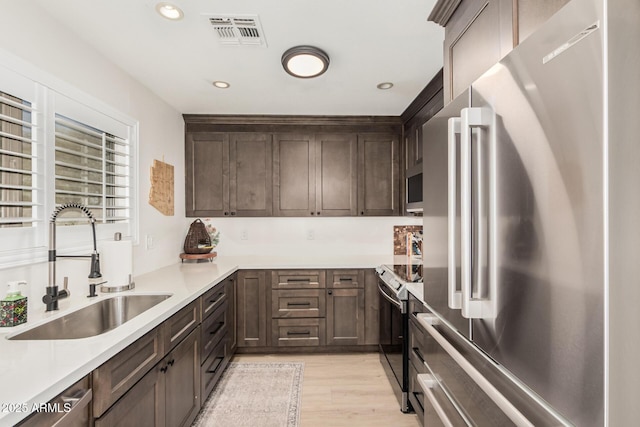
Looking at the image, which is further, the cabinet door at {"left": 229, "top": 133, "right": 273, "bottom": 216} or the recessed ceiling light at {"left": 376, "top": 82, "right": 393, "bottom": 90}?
the cabinet door at {"left": 229, "top": 133, "right": 273, "bottom": 216}

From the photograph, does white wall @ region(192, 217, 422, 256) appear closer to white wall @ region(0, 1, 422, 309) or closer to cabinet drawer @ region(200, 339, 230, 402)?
white wall @ region(0, 1, 422, 309)

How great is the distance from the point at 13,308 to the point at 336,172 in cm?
272

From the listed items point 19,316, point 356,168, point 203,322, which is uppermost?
point 356,168

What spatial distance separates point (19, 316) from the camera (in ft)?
4.61

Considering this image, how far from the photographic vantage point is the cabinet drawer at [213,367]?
7.27 ft

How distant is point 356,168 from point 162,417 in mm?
2681

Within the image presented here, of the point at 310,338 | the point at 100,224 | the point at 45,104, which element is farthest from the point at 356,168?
the point at 45,104

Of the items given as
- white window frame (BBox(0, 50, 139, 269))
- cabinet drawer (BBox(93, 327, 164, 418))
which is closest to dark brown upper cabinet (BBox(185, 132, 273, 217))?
white window frame (BBox(0, 50, 139, 269))

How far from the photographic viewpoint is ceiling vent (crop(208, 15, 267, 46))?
69.3 inches

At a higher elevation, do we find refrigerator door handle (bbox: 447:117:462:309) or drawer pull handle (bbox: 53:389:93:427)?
refrigerator door handle (bbox: 447:117:462:309)

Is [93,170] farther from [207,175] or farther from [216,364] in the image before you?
[216,364]

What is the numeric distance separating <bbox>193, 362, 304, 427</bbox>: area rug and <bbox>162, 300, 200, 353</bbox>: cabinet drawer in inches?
26.7

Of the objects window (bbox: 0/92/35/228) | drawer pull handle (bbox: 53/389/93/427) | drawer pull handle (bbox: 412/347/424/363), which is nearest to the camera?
drawer pull handle (bbox: 53/389/93/427)

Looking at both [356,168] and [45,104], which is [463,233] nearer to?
[45,104]
